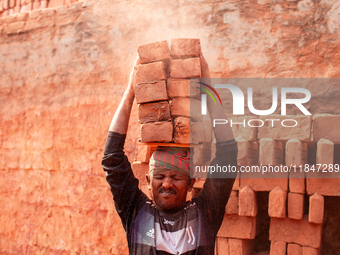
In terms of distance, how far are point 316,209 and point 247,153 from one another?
2.53ft

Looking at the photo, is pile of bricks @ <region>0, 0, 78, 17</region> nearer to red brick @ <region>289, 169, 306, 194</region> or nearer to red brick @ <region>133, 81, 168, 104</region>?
red brick @ <region>133, 81, 168, 104</region>

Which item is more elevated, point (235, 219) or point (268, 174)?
point (268, 174)

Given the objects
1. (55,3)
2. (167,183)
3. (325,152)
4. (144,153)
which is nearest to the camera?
(167,183)

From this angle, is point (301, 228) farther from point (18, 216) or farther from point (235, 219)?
point (18, 216)

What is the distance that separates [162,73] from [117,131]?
535 millimetres

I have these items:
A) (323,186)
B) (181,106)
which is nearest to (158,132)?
(181,106)

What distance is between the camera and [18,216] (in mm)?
4430

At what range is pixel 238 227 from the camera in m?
3.02

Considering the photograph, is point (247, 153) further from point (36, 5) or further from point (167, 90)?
point (36, 5)

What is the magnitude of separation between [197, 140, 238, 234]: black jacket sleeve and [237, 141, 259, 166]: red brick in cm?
75

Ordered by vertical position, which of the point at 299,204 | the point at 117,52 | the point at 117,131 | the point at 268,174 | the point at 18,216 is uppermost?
the point at 117,52

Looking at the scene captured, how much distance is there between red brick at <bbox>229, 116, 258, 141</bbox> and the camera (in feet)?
9.78

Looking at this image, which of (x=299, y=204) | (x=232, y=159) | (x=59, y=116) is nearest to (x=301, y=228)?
(x=299, y=204)

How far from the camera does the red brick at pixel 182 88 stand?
7.49ft
